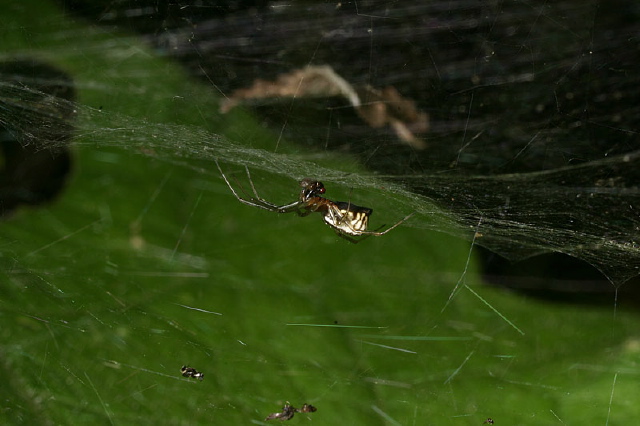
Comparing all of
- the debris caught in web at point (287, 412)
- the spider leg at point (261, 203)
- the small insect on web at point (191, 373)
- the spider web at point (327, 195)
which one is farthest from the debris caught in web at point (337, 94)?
the debris caught in web at point (287, 412)

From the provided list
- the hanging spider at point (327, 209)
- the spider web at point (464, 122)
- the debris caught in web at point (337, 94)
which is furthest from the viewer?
the hanging spider at point (327, 209)

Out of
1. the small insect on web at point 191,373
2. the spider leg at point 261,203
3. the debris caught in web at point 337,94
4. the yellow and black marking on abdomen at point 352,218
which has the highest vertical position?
the debris caught in web at point 337,94

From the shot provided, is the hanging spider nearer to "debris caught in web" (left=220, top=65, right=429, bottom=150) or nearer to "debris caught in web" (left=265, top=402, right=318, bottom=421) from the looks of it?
"debris caught in web" (left=220, top=65, right=429, bottom=150)

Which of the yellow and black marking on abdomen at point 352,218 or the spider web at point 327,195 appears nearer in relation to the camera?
the spider web at point 327,195

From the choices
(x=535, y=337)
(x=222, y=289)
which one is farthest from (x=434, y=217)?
(x=222, y=289)

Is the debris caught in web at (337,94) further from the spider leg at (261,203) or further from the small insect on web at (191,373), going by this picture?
the small insect on web at (191,373)
